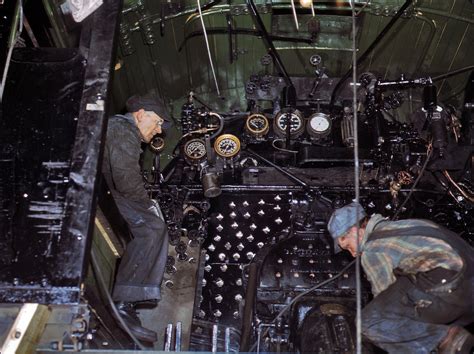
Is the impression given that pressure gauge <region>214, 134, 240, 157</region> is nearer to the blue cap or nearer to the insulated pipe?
the insulated pipe

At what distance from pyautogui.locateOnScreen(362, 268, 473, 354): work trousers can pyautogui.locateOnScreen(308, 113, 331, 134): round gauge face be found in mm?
2228

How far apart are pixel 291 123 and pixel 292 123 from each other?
0.4 inches

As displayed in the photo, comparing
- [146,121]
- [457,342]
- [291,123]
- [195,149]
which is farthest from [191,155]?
[457,342]

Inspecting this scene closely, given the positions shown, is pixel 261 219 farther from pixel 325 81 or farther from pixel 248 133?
pixel 325 81

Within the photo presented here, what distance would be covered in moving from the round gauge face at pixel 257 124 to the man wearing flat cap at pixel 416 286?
6.60 feet

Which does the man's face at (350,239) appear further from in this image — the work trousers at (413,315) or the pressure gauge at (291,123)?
the pressure gauge at (291,123)

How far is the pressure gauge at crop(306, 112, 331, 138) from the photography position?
5578mm


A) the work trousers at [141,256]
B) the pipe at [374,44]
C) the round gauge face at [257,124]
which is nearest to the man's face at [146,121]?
the work trousers at [141,256]

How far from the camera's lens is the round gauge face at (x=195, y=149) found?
559 cm

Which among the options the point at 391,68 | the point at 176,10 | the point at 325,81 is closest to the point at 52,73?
the point at 176,10

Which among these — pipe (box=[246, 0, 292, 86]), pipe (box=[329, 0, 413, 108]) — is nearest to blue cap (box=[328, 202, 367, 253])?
pipe (box=[329, 0, 413, 108])

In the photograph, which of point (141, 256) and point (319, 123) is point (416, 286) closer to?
point (141, 256)

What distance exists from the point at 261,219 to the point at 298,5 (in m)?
1.99

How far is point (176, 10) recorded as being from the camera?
5398 millimetres
